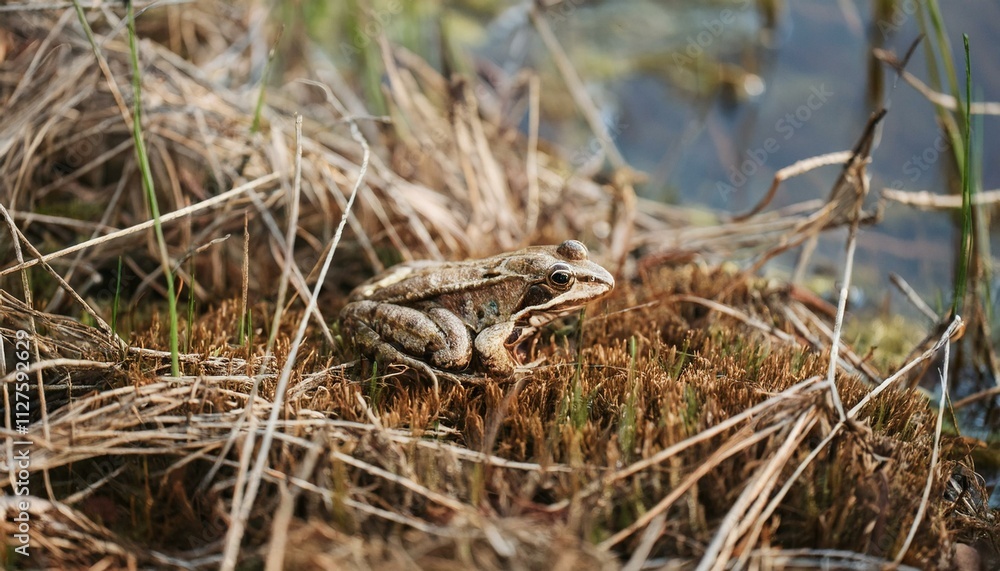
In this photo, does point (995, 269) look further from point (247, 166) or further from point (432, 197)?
point (247, 166)

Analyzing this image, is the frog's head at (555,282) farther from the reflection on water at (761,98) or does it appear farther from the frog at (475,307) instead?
the reflection on water at (761,98)

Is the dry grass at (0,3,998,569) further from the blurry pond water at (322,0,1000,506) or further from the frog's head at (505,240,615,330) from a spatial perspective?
the blurry pond water at (322,0,1000,506)

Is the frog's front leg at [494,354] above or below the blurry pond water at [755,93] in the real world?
below

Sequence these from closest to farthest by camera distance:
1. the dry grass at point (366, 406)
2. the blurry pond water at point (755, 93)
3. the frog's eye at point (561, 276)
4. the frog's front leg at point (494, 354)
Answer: the dry grass at point (366, 406)
the frog's front leg at point (494, 354)
the frog's eye at point (561, 276)
the blurry pond water at point (755, 93)

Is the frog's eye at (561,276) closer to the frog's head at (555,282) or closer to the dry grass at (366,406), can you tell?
the frog's head at (555,282)

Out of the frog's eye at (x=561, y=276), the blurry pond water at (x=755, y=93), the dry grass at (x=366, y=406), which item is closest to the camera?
the dry grass at (x=366, y=406)

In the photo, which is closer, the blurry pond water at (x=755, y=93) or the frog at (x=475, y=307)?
the frog at (x=475, y=307)

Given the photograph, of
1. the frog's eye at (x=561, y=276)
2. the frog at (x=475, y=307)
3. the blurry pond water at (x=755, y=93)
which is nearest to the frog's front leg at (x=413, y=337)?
the frog at (x=475, y=307)

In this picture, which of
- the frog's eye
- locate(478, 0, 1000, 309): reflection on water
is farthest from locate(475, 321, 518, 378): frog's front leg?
locate(478, 0, 1000, 309): reflection on water
